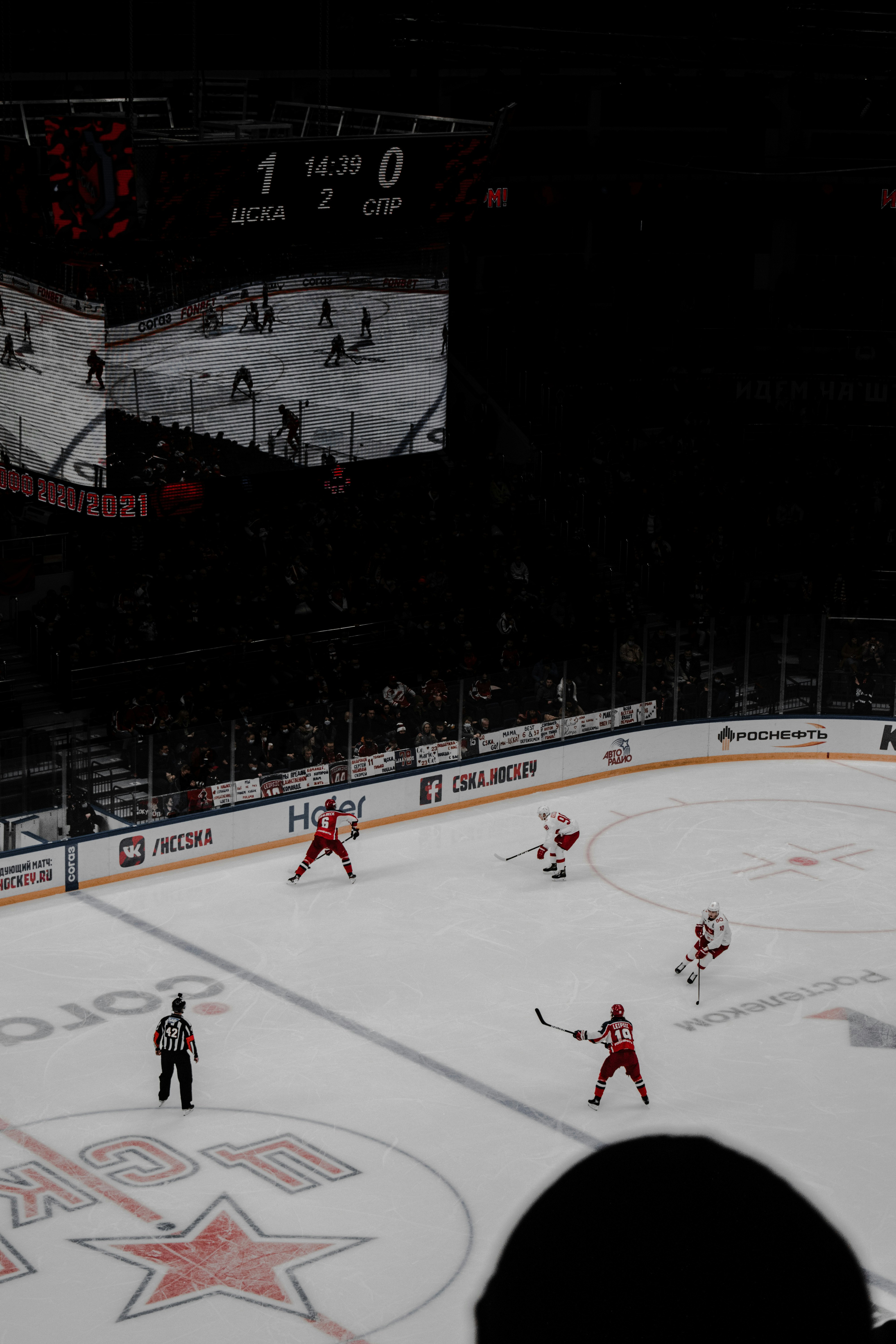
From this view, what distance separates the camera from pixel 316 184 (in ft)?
66.4

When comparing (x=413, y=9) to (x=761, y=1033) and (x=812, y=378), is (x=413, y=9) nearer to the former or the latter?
(x=812, y=378)

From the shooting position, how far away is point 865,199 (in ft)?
126

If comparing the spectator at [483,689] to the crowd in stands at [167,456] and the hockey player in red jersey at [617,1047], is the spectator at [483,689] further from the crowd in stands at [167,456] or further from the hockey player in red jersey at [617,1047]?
the hockey player in red jersey at [617,1047]

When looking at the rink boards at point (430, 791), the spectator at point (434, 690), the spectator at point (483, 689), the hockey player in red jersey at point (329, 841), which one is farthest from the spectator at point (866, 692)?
the hockey player in red jersey at point (329, 841)

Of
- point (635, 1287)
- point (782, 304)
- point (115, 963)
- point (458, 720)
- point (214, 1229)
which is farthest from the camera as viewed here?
point (782, 304)

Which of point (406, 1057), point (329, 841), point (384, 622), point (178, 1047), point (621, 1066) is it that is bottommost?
point (406, 1057)

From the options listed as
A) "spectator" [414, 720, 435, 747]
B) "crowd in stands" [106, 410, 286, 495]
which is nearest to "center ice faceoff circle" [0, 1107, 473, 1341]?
"crowd in stands" [106, 410, 286, 495]

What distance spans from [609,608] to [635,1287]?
18.6 m

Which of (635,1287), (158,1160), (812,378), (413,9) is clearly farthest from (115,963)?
(812,378)

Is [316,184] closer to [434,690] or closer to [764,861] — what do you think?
[434,690]

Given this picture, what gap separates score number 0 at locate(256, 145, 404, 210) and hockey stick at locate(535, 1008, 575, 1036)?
975 cm

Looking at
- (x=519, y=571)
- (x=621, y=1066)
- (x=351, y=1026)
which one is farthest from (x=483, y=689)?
(x=621, y=1066)

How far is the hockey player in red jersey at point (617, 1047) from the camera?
15.2m

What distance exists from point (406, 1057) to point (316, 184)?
10.1 m
